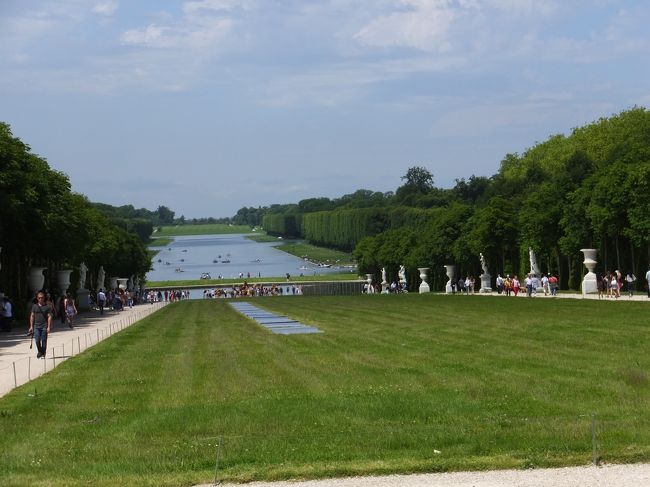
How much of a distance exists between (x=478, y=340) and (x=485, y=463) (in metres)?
16.0

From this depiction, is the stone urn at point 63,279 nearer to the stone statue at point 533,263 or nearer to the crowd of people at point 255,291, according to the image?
the stone statue at point 533,263

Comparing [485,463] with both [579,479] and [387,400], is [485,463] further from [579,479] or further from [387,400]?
[387,400]

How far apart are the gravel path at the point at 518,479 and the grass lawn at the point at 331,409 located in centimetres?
25

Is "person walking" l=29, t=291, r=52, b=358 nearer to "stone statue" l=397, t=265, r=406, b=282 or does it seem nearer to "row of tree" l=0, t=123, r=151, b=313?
"row of tree" l=0, t=123, r=151, b=313

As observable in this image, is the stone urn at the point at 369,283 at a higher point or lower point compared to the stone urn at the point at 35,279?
lower

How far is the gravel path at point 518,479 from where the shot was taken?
35.4 ft

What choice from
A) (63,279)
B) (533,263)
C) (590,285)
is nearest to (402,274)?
(533,263)

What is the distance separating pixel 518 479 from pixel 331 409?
5.00 metres

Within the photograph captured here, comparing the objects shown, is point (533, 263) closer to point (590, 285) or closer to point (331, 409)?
point (590, 285)

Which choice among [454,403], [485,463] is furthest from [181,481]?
[454,403]

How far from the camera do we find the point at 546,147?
143500 millimetres

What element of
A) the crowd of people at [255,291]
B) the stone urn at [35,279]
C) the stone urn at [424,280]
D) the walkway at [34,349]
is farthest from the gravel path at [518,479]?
the crowd of people at [255,291]

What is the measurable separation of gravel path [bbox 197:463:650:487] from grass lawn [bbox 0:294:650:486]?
0.25 metres

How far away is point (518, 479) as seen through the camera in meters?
11.0
